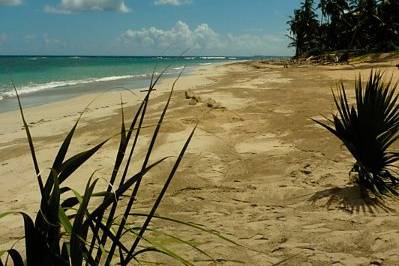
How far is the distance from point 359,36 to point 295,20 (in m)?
22.6

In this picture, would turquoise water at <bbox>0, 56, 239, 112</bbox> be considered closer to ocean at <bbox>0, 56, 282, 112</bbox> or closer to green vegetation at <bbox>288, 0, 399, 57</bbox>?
ocean at <bbox>0, 56, 282, 112</bbox>

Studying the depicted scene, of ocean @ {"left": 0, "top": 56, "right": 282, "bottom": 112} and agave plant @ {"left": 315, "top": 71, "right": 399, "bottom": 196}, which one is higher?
agave plant @ {"left": 315, "top": 71, "right": 399, "bottom": 196}

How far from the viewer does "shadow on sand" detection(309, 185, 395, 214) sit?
3900 mm

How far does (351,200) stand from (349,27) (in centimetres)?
4622

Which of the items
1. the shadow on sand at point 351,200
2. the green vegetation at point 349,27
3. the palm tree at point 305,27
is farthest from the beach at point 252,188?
the palm tree at point 305,27

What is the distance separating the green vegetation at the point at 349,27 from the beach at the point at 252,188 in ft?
88.7

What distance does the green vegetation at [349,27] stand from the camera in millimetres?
37031

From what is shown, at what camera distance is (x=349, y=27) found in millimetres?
46781

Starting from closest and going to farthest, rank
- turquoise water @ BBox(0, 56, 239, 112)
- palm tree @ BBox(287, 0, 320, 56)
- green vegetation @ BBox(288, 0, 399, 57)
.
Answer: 1. turquoise water @ BBox(0, 56, 239, 112)
2. green vegetation @ BBox(288, 0, 399, 57)
3. palm tree @ BBox(287, 0, 320, 56)

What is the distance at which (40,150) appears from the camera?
7.61 meters

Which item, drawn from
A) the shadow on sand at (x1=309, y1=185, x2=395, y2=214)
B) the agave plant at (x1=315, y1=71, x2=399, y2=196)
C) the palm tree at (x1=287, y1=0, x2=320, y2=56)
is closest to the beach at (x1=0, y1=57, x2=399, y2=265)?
the shadow on sand at (x1=309, y1=185, x2=395, y2=214)

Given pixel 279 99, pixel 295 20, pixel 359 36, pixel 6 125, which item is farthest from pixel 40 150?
pixel 295 20

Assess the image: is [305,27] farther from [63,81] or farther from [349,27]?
[63,81]

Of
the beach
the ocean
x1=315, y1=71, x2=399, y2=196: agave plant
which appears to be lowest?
the ocean
